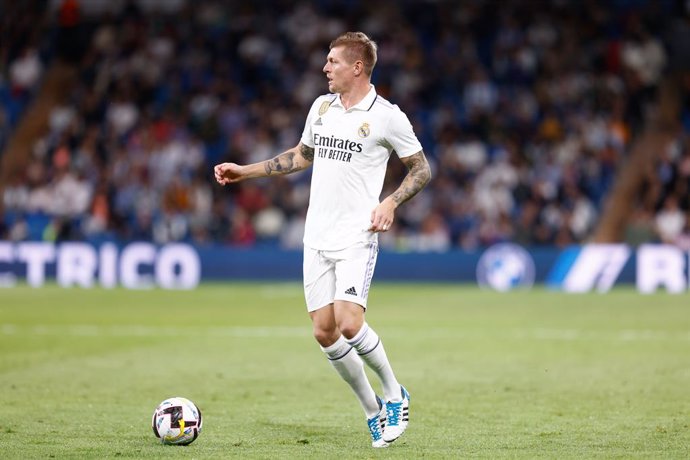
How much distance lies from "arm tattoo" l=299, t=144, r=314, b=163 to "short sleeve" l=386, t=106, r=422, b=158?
2.39 feet

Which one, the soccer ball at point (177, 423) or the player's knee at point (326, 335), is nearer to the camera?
the soccer ball at point (177, 423)

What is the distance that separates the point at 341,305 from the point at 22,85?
25211 millimetres

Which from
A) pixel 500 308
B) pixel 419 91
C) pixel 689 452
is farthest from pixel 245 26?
pixel 689 452

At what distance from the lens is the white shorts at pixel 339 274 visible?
26.2 ft

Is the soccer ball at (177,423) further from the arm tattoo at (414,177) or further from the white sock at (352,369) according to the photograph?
the arm tattoo at (414,177)

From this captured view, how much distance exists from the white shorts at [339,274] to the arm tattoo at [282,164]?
0.71m

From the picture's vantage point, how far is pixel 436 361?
525 inches

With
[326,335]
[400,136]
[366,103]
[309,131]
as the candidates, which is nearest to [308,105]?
[309,131]

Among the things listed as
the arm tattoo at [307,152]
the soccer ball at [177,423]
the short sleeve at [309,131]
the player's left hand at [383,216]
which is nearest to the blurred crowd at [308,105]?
the arm tattoo at [307,152]

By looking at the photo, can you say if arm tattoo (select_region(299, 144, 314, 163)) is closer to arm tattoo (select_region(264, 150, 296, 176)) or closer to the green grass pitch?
arm tattoo (select_region(264, 150, 296, 176))

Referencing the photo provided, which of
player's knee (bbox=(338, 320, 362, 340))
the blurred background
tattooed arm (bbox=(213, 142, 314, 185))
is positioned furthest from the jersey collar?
the blurred background

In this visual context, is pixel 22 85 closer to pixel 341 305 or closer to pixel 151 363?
pixel 151 363

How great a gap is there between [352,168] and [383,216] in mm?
507

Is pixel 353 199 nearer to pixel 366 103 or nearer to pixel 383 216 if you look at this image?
pixel 383 216
